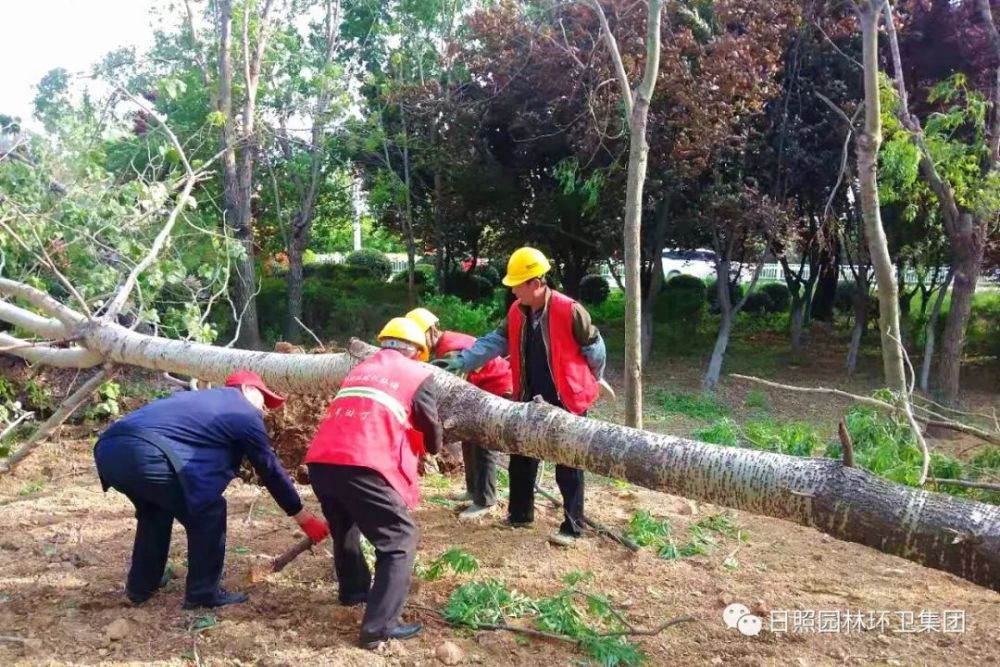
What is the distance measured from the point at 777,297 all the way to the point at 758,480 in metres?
15.4

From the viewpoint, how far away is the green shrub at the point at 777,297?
17195mm

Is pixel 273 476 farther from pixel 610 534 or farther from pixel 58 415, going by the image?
pixel 58 415

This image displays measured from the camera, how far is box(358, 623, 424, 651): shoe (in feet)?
10.0

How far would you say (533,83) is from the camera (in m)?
10.9

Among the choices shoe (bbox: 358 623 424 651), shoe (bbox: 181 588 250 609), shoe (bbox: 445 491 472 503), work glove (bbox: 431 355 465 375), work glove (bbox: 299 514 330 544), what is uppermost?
work glove (bbox: 431 355 465 375)

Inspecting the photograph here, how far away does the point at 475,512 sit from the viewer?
477 cm

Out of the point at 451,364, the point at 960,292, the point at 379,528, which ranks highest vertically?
the point at 960,292

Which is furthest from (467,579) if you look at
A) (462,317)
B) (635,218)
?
(462,317)

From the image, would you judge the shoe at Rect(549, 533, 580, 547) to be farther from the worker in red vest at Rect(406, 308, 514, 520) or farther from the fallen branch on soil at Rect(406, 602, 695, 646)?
the fallen branch on soil at Rect(406, 602, 695, 646)

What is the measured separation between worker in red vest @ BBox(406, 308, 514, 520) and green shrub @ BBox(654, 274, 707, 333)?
9.58 m

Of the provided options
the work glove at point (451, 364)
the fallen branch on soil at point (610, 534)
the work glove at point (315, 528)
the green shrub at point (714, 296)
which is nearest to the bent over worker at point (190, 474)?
the work glove at point (315, 528)

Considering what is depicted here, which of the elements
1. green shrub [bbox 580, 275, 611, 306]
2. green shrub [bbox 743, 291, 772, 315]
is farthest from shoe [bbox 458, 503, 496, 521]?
green shrub [bbox 743, 291, 772, 315]

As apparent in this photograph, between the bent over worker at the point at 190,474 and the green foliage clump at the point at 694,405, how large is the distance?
6548mm

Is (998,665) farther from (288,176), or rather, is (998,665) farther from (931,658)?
(288,176)
